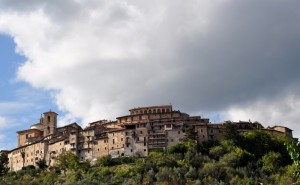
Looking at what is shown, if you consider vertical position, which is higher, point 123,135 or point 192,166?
point 123,135

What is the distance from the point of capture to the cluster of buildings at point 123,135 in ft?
274

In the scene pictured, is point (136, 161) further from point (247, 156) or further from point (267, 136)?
point (267, 136)

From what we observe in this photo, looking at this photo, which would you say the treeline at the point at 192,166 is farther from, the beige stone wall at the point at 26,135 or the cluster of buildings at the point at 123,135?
the beige stone wall at the point at 26,135

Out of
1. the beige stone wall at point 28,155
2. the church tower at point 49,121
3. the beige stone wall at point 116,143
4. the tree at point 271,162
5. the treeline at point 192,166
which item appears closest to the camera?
the treeline at point 192,166

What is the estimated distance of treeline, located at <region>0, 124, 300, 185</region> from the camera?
70125mm

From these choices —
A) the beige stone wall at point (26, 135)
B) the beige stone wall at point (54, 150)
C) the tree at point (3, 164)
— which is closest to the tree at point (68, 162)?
the beige stone wall at point (54, 150)

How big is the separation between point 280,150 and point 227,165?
42.8 feet

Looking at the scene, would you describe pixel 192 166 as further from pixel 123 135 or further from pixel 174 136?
pixel 123 135

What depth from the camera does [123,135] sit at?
85125 millimetres

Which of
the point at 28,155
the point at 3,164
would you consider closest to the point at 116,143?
the point at 28,155

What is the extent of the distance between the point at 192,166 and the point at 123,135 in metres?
16.4

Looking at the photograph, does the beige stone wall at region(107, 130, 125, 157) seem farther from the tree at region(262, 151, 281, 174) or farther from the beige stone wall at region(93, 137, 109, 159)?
the tree at region(262, 151, 281, 174)

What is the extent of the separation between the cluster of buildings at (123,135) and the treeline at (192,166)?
2.76 metres

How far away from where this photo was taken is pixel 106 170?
249 feet
